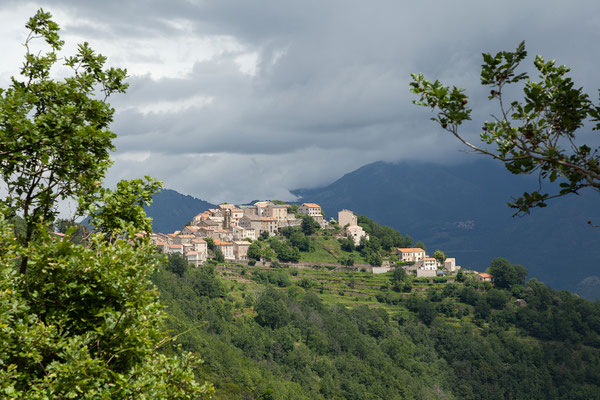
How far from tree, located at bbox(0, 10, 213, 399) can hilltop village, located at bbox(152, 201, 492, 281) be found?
10413 centimetres

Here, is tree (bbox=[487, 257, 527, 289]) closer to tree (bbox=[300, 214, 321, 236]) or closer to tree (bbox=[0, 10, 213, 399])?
tree (bbox=[300, 214, 321, 236])

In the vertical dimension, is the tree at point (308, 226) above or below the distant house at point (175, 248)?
above

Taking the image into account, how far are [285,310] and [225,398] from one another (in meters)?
38.2

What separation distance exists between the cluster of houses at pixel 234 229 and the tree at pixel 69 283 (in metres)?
102

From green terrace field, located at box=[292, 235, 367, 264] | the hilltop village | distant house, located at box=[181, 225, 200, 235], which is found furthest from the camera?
green terrace field, located at box=[292, 235, 367, 264]

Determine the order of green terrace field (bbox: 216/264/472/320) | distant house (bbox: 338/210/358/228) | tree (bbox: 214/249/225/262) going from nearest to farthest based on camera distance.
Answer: green terrace field (bbox: 216/264/472/320), tree (bbox: 214/249/225/262), distant house (bbox: 338/210/358/228)

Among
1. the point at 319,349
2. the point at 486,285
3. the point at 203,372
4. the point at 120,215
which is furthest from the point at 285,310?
the point at 120,215

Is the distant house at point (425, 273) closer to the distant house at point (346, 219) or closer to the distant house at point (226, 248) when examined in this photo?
the distant house at point (346, 219)

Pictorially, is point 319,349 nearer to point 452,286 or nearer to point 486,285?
point 452,286

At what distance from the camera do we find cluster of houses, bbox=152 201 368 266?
116m

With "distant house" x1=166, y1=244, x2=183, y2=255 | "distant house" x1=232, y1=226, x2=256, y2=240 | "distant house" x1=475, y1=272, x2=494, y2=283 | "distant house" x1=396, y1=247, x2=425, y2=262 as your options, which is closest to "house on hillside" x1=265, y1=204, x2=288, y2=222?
"distant house" x1=232, y1=226, x2=256, y2=240

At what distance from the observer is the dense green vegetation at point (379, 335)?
83062 millimetres

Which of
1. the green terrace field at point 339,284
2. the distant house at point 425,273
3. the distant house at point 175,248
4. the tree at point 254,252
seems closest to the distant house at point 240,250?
the tree at point 254,252

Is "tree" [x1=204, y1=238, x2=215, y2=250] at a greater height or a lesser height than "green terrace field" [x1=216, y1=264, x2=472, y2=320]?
greater
